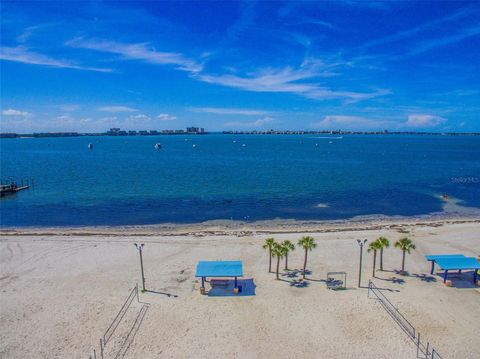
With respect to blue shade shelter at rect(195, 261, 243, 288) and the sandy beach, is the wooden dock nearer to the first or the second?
the sandy beach

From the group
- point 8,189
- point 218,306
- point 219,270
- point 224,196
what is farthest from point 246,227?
point 8,189

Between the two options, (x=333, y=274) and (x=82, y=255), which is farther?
(x=82, y=255)

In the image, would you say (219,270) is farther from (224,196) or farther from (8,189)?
(8,189)

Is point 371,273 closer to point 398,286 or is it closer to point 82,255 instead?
point 398,286

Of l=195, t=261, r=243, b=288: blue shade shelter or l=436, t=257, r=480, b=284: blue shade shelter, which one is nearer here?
l=195, t=261, r=243, b=288: blue shade shelter

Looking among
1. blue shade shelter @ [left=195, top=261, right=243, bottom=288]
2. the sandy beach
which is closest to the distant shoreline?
the sandy beach

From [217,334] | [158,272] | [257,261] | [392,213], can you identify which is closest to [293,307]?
[217,334]

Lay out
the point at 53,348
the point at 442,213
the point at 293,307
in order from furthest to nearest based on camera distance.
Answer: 1. the point at 442,213
2. the point at 293,307
3. the point at 53,348
